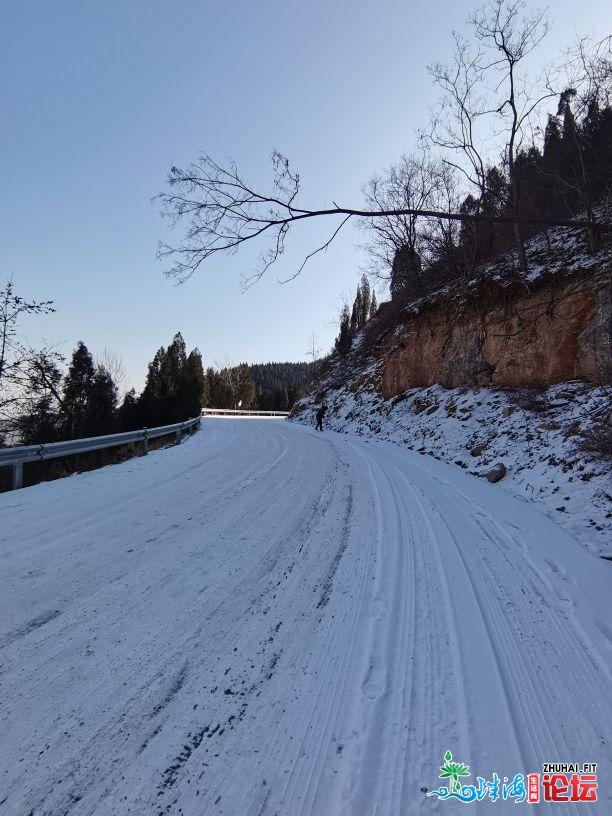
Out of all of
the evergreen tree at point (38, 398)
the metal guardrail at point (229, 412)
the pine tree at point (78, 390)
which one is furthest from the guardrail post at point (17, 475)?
the metal guardrail at point (229, 412)

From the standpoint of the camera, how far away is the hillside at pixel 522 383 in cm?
618

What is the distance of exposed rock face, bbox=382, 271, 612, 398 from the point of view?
9.98m

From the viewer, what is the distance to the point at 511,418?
34.2 ft

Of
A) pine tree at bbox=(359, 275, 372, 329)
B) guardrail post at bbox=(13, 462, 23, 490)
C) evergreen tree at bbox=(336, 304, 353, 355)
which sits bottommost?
guardrail post at bbox=(13, 462, 23, 490)

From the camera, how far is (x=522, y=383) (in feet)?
40.4

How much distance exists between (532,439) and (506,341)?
4.72m

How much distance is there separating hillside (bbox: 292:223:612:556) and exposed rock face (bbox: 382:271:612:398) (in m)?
0.04

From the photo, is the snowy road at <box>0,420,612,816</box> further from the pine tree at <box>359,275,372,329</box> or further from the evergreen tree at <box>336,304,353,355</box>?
the pine tree at <box>359,275,372,329</box>

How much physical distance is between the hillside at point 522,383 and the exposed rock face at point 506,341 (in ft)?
0.13

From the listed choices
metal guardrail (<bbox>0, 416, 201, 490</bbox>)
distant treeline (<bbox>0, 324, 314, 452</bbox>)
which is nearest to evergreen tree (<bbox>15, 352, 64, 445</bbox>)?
distant treeline (<bbox>0, 324, 314, 452</bbox>)

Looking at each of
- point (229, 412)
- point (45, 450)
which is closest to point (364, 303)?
point (229, 412)

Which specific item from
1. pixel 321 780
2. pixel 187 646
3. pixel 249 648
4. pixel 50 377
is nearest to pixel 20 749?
pixel 187 646

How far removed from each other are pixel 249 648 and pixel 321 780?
3.02ft

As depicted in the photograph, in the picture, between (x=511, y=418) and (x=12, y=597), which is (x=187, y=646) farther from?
(x=511, y=418)
